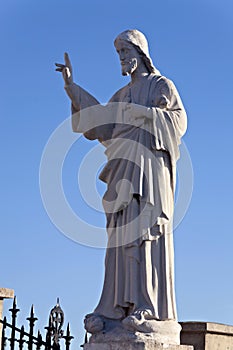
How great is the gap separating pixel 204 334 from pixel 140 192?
7.31 feet

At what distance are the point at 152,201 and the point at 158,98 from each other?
48.2 inches

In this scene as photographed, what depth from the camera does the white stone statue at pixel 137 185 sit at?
12.0 metres

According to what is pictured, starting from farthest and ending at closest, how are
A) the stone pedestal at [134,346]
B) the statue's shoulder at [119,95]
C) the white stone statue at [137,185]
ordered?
the statue's shoulder at [119,95], the white stone statue at [137,185], the stone pedestal at [134,346]

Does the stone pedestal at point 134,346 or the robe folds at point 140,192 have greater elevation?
the robe folds at point 140,192

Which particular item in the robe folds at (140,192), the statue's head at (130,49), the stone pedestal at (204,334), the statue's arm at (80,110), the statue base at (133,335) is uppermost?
the statue's head at (130,49)

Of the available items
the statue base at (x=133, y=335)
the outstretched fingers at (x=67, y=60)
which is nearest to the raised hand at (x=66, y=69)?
the outstretched fingers at (x=67, y=60)

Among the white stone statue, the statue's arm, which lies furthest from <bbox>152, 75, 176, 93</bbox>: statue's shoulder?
the statue's arm

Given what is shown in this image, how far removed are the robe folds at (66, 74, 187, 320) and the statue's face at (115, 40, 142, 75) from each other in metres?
0.21

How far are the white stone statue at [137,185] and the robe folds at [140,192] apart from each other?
11mm

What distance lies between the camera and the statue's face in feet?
41.7

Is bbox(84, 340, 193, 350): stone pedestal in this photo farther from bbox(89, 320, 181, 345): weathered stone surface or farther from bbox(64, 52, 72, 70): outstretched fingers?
bbox(64, 52, 72, 70): outstretched fingers

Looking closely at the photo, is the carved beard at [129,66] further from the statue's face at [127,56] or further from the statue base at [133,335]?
the statue base at [133,335]

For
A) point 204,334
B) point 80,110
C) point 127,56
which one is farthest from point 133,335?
point 127,56

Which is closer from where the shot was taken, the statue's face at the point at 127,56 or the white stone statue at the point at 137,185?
the white stone statue at the point at 137,185
